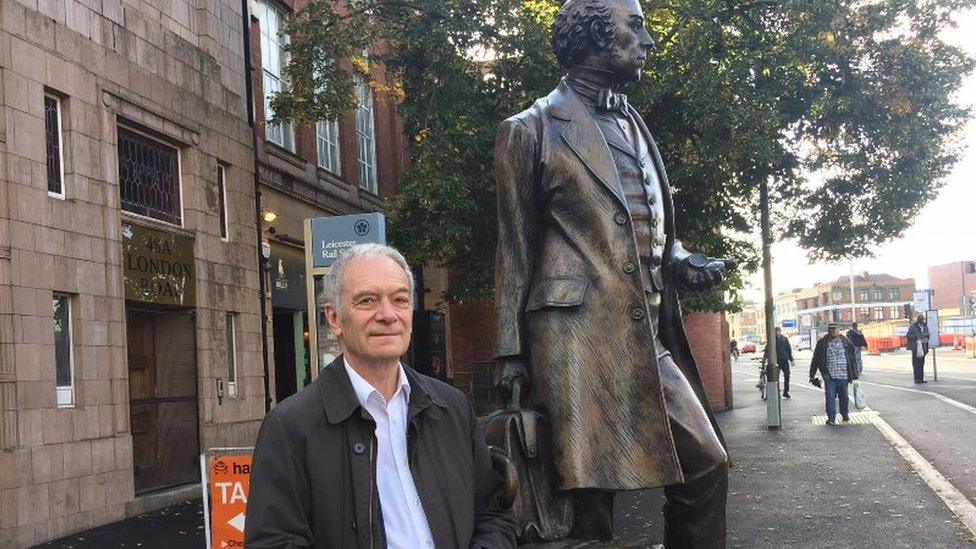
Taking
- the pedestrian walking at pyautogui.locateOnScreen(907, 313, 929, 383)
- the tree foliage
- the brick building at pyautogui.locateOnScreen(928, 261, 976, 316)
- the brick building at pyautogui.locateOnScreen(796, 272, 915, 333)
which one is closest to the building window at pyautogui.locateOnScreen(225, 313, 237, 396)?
the tree foliage

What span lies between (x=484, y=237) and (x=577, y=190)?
13594mm

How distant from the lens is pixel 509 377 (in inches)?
168

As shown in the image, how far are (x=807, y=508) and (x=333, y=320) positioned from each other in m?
8.55

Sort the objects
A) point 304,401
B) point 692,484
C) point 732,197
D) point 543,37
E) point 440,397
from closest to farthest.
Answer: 1. point 304,401
2. point 440,397
3. point 692,484
4. point 543,37
5. point 732,197

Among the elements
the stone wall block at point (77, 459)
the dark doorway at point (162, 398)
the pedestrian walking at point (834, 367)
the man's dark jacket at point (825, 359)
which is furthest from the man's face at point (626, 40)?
the man's dark jacket at point (825, 359)

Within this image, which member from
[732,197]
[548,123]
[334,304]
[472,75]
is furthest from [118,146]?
[334,304]

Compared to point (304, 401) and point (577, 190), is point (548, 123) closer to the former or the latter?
point (577, 190)

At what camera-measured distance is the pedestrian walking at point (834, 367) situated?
19047 millimetres

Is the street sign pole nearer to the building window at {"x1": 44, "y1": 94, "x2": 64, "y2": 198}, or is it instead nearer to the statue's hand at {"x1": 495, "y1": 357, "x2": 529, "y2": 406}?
the building window at {"x1": 44, "y1": 94, "x2": 64, "y2": 198}

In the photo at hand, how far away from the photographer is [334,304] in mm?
2846

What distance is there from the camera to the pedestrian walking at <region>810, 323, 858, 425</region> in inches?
750

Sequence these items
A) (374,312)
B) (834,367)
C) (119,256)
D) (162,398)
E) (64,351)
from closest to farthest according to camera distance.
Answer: (374,312)
(64,351)
(119,256)
(162,398)
(834,367)

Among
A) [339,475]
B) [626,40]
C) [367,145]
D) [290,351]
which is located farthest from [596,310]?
[367,145]

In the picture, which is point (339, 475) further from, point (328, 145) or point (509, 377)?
point (328, 145)
